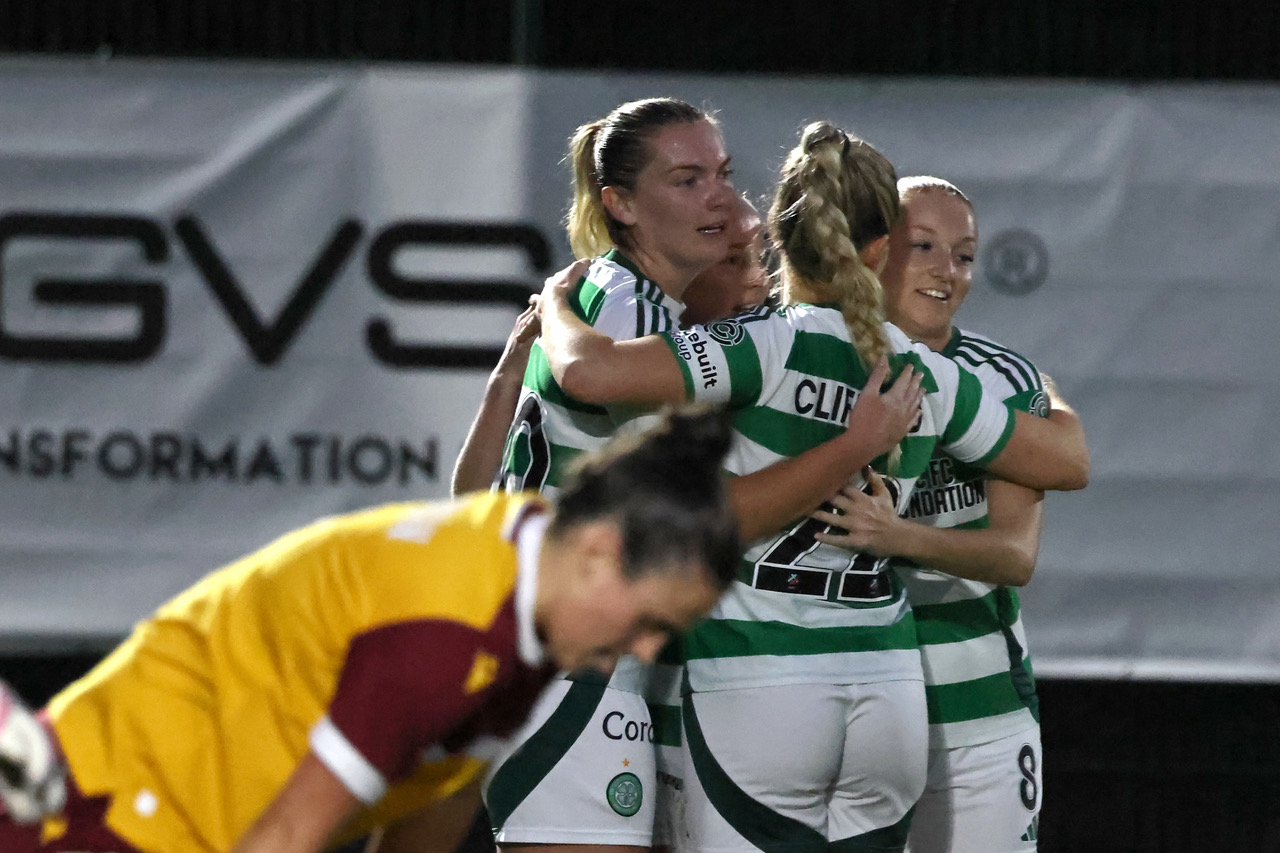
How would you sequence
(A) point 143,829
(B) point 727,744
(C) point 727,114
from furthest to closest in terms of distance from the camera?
(C) point 727,114
(B) point 727,744
(A) point 143,829

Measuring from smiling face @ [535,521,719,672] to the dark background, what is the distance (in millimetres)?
3450

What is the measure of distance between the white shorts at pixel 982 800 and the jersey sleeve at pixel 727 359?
32.8 inches

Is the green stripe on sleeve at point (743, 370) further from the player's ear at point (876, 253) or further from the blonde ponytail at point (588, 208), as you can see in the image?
the blonde ponytail at point (588, 208)

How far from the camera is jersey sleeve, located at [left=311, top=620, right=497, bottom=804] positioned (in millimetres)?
1501

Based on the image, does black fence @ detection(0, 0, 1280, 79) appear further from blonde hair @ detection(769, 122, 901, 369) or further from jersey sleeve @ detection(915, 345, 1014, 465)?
jersey sleeve @ detection(915, 345, 1014, 465)

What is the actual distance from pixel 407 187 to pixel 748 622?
8.04 feet

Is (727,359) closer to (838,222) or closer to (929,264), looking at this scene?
(838,222)

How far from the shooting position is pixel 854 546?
2.43 meters

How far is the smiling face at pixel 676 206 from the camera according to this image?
2.63 meters

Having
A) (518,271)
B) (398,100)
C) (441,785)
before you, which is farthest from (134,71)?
(441,785)

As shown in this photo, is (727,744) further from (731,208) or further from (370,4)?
(370,4)

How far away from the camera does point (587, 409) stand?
2.51 meters

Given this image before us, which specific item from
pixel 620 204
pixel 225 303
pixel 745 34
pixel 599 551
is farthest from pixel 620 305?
pixel 745 34

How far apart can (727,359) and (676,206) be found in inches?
17.0
